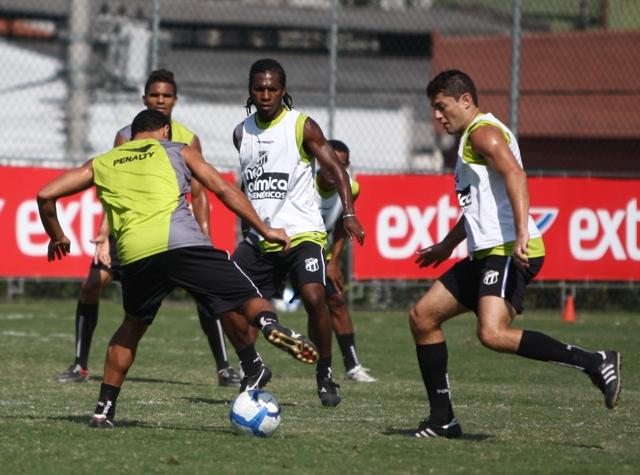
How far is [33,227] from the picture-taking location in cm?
1761

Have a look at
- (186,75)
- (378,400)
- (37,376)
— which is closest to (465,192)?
(378,400)

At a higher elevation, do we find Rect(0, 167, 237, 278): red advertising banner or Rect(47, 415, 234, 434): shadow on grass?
Rect(0, 167, 237, 278): red advertising banner

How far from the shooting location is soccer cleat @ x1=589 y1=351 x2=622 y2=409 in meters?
7.53

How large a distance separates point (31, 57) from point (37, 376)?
880 inches

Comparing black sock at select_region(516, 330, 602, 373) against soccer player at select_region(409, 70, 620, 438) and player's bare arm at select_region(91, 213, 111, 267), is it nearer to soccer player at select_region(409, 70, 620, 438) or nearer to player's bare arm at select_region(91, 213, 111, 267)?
soccer player at select_region(409, 70, 620, 438)

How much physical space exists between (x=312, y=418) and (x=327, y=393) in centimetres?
91

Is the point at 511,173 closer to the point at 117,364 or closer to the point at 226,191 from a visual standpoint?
the point at 226,191

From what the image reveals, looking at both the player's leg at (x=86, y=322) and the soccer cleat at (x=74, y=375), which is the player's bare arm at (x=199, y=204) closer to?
the player's leg at (x=86, y=322)

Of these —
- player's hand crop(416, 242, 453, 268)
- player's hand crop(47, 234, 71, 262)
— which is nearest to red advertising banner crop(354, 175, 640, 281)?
player's hand crop(416, 242, 453, 268)

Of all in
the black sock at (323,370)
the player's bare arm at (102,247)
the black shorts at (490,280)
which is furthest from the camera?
the player's bare arm at (102,247)

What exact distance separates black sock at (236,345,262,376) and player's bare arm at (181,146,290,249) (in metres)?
1.00

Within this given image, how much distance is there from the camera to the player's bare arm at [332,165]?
962 cm

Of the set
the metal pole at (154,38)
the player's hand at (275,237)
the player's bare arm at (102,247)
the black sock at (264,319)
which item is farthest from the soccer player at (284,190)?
the metal pole at (154,38)

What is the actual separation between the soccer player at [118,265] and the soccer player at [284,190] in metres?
1.00
